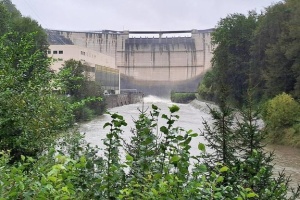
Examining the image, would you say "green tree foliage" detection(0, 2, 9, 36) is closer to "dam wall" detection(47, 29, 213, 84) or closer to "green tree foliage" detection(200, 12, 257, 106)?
"green tree foliage" detection(200, 12, 257, 106)

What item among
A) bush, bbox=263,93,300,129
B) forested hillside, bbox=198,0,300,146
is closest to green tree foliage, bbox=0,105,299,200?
forested hillside, bbox=198,0,300,146

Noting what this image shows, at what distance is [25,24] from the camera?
36.1 metres

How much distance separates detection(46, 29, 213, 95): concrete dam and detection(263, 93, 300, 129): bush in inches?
2431

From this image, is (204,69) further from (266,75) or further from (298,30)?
(298,30)

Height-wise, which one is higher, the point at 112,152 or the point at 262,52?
the point at 262,52

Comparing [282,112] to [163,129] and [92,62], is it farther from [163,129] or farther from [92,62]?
→ [92,62]

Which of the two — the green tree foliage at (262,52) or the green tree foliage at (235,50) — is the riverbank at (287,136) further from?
the green tree foliage at (235,50)

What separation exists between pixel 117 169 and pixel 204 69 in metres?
85.8

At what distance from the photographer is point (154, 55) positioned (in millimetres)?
85625

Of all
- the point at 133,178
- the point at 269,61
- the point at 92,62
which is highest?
the point at 269,61

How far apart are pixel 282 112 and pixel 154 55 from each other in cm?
6398

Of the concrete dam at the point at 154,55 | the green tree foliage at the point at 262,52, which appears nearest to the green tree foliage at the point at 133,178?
the green tree foliage at the point at 262,52

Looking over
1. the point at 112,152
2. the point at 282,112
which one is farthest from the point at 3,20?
the point at 112,152

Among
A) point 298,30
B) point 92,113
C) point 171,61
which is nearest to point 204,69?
point 171,61
